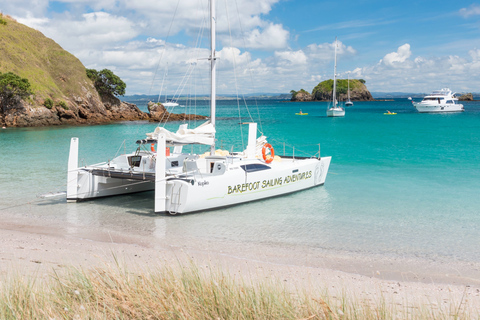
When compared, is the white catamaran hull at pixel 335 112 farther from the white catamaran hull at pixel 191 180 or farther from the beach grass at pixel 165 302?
the beach grass at pixel 165 302

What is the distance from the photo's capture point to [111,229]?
11.9 meters

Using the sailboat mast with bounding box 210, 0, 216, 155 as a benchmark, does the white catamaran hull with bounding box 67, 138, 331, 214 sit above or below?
below

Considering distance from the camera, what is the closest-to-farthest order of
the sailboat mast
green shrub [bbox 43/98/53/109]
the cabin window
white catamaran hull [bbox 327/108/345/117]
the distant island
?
the cabin window
the sailboat mast
the distant island
green shrub [bbox 43/98/53/109]
white catamaran hull [bbox 327/108/345/117]

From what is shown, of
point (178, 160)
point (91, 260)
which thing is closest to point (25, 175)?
point (178, 160)

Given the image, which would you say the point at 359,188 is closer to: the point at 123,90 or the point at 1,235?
the point at 1,235

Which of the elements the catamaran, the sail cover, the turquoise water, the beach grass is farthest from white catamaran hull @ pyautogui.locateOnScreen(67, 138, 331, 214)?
the beach grass

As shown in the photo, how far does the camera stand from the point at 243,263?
362 inches

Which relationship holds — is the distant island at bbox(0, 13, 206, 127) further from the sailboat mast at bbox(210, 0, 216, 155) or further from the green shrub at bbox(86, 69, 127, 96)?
the sailboat mast at bbox(210, 0, 216, 155)

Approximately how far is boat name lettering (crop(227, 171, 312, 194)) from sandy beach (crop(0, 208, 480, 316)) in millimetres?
3828

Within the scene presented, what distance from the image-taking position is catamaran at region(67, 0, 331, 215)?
13.0 metres

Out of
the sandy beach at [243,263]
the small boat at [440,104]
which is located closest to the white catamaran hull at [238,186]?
the sandy beach at [243,263]

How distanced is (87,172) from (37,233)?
384 cm

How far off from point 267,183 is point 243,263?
653 centimetres

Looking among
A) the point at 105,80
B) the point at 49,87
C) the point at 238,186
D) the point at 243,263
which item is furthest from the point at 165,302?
the point at 105,80
